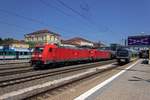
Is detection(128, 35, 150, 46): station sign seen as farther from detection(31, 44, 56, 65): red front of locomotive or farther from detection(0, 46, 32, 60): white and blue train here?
detection(31, 44, 56, 65): red front of locomotive

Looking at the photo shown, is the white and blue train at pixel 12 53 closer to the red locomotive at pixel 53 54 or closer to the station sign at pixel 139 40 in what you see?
the red locomotive at pixel 53 54

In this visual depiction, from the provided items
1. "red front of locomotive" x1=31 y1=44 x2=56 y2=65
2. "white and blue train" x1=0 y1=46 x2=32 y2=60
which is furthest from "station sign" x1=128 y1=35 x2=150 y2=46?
"red front of locomotive" x1=31 y1=44 x2=56 y2=65

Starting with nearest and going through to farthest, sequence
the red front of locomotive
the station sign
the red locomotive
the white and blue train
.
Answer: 1. the red front of locomotive
2. the red locomotive
3. the white and blue train
4. the station sign

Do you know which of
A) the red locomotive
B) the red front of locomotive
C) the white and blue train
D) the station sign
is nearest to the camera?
the red front of locomotive

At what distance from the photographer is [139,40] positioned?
54750 mm

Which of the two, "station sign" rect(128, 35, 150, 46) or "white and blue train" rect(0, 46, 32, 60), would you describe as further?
"station sign" rect(128, 35, 150, 46)

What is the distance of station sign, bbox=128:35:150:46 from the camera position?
2050 inches

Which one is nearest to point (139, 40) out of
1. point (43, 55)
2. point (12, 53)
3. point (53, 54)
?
point (12, 53)

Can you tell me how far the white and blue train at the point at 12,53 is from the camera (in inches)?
1934

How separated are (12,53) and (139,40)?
28041 millimetres

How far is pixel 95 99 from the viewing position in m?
9.01

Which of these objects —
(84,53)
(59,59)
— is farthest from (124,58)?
(59,59)

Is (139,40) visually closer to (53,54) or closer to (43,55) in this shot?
(53,54)

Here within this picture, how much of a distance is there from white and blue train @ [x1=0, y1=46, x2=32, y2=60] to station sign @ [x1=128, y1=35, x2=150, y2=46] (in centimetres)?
2458
